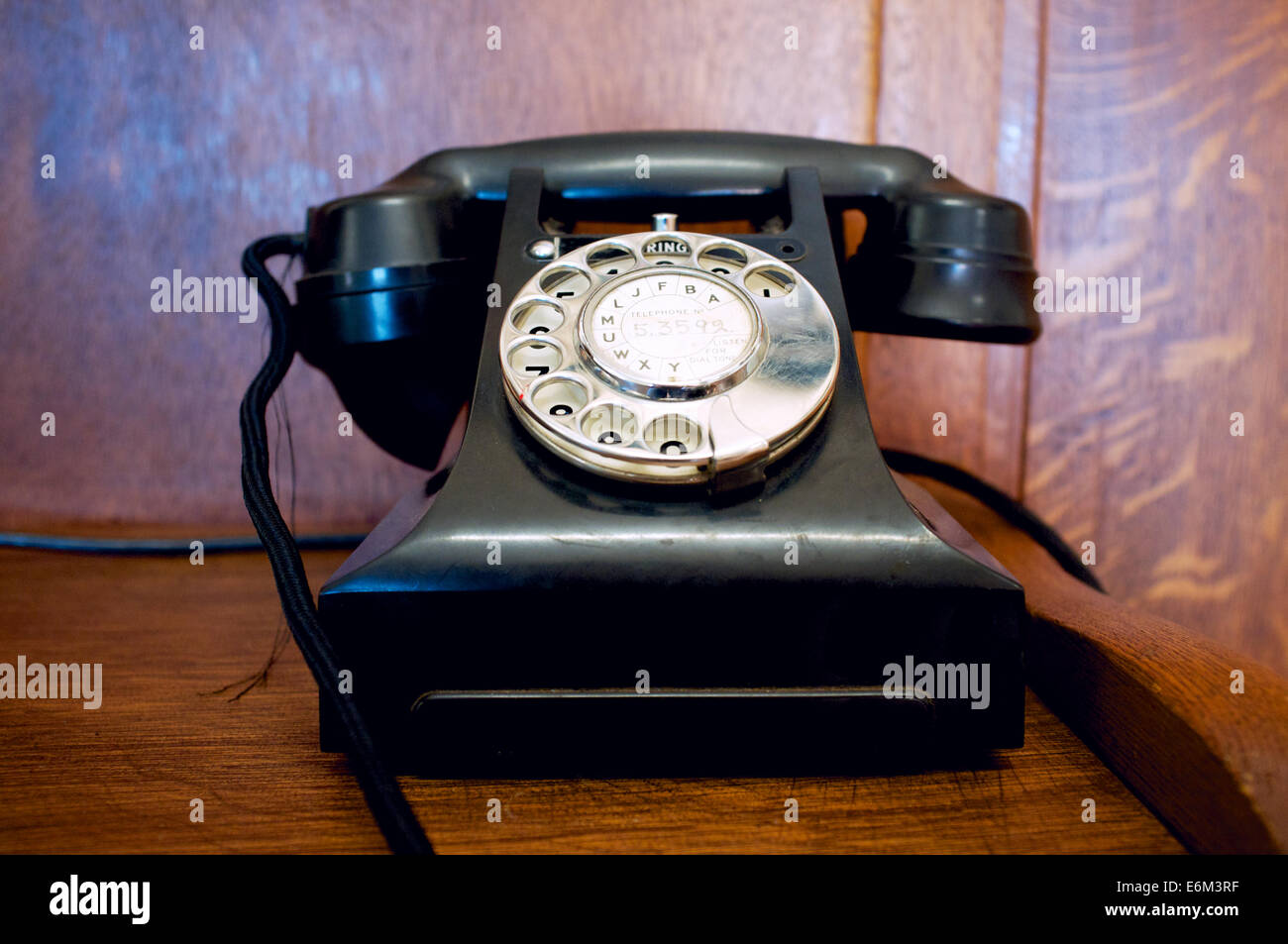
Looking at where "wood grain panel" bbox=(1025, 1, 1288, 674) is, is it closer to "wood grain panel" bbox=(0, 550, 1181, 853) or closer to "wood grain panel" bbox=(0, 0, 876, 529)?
"wood grain panel" bbox=(0, 0, 876, 529)

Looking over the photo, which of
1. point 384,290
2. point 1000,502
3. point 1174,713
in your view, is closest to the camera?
point 1174,713

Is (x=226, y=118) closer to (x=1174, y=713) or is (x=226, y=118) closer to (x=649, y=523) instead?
(x=649, y=523)

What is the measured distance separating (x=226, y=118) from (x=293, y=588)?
674mm

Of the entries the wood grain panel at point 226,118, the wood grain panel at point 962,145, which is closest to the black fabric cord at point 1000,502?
the wood grain panel at point 962,145

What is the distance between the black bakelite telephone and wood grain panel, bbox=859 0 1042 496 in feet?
0.93

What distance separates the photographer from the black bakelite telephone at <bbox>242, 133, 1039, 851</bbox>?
42 centimetres

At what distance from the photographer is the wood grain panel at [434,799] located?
0.38 metres

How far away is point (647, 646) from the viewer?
43 cm

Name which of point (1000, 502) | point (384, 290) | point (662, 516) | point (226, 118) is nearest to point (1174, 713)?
point (662, 516)

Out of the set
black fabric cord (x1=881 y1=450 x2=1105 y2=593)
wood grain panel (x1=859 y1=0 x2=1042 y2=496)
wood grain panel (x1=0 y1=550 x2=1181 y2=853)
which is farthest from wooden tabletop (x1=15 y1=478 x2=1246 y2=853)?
wood grain panel (x1=859 y1=0 x2=1042 y2=496)

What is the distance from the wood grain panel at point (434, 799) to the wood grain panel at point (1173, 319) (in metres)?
0.49

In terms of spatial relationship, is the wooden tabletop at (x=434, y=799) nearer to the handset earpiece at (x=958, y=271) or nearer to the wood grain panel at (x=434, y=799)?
the wood grain panel at (x=434, y=799)

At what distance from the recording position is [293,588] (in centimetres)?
45
